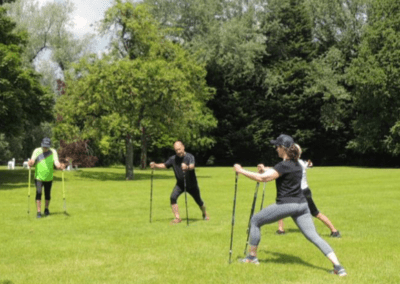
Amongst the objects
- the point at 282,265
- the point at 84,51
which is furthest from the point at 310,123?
the point at 282,265

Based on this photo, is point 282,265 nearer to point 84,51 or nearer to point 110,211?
point 110,211

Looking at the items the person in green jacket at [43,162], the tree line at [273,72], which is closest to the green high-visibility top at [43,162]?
the person in green jacket at [43,162]

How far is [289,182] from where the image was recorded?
7.98m

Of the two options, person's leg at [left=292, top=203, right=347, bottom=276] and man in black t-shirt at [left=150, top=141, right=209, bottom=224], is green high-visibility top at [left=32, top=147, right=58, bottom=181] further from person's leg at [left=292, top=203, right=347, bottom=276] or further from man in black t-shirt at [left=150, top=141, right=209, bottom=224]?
person's leg at [left=292, top=203, right=347, bottom=276]

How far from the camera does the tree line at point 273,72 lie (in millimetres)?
48375

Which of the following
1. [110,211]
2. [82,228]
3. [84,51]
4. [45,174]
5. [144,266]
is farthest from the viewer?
[84,51]

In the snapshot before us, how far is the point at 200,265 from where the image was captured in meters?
8.45

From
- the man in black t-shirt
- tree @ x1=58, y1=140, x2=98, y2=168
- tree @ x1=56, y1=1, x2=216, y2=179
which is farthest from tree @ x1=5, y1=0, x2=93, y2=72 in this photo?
the man in black t-shirt

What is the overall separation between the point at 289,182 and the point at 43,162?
8.39 metres

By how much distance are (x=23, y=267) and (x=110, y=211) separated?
780 cm

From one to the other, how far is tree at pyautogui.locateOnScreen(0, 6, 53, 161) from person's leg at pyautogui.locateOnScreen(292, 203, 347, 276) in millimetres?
22911

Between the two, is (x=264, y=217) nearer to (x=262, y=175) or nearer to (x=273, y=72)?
(x=262, y=175)

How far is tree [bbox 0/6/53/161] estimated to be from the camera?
28344mm

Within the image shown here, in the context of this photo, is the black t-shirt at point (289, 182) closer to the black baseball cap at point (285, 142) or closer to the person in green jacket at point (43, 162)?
the black baseball cap at point (285, 142)
